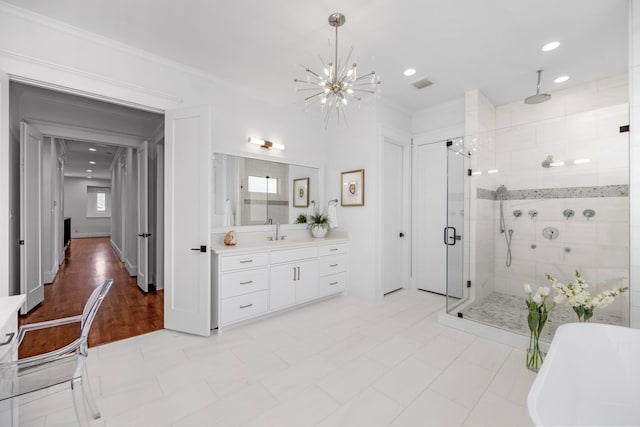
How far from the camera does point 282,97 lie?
383 cm

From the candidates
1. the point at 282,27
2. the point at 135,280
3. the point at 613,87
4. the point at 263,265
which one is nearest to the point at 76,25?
the point at 282,27

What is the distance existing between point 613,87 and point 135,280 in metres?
7.55

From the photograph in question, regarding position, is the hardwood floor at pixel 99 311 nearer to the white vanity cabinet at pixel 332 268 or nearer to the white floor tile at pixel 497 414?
the white vanity cabinet at pixel 332 268

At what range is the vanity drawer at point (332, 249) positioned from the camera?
3.77 m

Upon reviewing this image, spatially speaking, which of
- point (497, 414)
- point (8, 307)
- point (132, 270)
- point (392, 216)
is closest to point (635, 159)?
point (497, 414)

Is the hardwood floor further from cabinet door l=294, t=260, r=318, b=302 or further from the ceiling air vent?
the ceiling air vent

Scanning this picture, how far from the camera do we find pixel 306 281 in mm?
3568

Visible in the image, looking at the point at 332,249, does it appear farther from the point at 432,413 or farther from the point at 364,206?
the point at 432,413

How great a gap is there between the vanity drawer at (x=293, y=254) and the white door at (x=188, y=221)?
0.78m

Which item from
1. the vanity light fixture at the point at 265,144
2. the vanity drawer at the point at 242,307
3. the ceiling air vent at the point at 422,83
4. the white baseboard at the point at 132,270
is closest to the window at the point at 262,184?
the vanity light fixture at the point at 265,144

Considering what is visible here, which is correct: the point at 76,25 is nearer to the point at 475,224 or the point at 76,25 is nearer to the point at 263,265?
the point at 263,265

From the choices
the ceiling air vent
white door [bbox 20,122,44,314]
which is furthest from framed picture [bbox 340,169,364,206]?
white door [bbox 20,122,44,314]

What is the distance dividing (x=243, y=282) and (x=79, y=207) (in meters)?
12.6

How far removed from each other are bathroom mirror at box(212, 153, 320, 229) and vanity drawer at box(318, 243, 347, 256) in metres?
0.67
